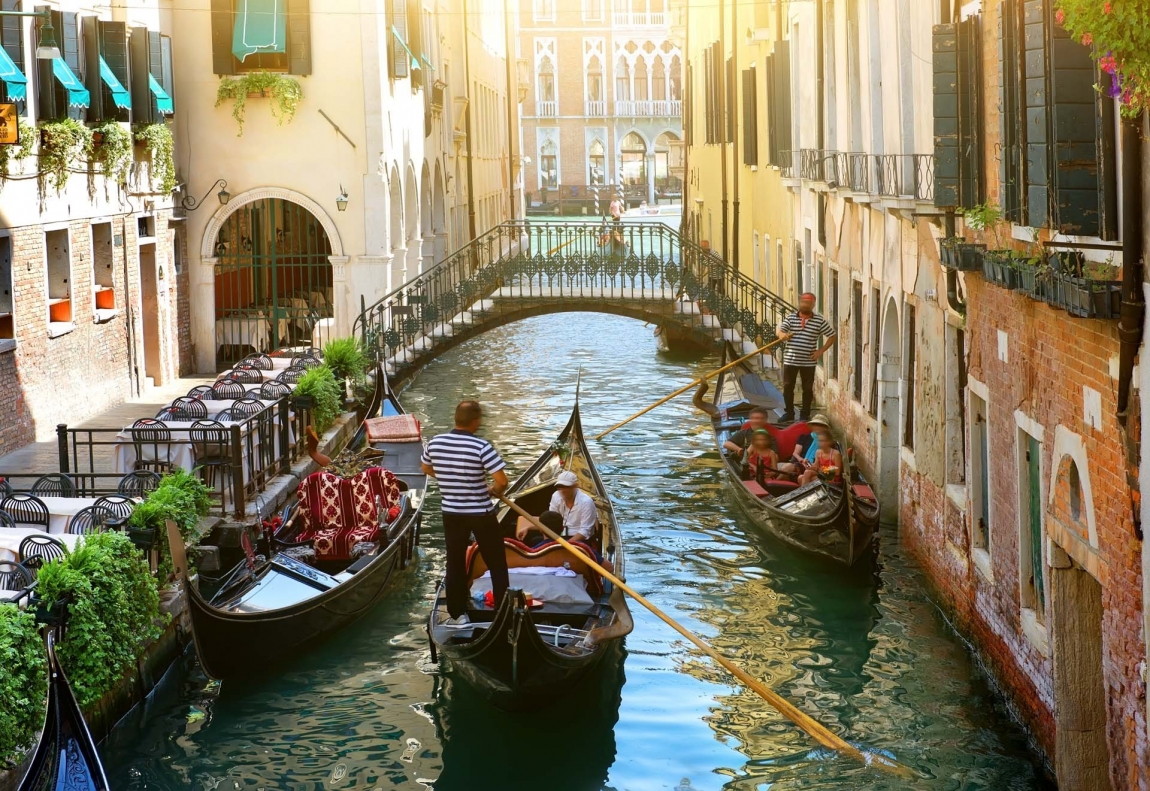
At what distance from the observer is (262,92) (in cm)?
1620

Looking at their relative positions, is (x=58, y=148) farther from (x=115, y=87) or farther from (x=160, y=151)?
(x=160, y=151)

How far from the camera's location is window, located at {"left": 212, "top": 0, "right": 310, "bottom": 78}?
15.9m

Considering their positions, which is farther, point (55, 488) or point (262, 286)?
point (262, 286)

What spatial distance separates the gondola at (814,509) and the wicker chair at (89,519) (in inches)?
161

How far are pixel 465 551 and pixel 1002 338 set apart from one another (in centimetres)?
267

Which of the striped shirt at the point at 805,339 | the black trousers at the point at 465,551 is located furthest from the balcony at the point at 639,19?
the black trousers at the point at 465,551

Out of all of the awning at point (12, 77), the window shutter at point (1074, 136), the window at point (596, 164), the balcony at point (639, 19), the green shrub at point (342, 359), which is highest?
the balcony at point (639, 19)

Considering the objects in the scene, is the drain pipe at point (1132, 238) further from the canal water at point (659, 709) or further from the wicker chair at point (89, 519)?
the wicker chair at point (89, 519)

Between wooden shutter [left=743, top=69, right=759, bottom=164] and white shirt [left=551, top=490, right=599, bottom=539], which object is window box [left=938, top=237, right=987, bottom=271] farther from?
wooden shutter [left=743, top=69, right=759, bottom=164]

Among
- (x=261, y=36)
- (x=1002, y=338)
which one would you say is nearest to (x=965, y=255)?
(x=1002, y=338)

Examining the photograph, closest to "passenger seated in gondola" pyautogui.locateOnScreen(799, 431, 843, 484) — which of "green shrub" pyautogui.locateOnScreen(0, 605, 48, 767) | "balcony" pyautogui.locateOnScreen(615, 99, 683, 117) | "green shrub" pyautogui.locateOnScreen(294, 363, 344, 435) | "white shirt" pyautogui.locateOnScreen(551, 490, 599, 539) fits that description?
"white shirt" pyautogui.locateOnScreen(551, 490, 599, 539)

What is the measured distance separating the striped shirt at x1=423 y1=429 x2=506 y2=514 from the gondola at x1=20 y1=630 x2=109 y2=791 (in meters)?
2.22

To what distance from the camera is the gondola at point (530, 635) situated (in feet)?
22.1

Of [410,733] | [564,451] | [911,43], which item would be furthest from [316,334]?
[410,733]
